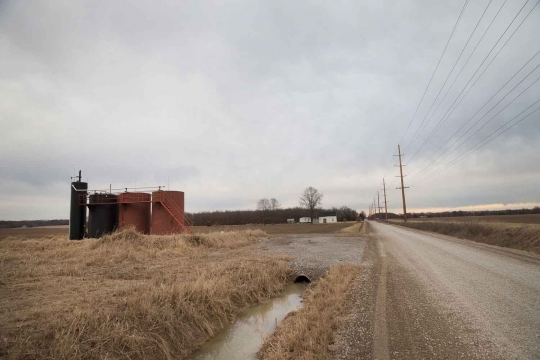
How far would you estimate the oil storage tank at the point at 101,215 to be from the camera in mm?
25625

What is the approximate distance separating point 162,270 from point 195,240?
31.9ft

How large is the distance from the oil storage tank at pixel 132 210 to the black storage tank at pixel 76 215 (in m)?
3.20

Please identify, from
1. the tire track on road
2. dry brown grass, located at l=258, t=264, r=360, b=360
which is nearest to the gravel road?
the tire track on road

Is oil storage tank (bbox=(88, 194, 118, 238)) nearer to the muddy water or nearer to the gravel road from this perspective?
the muddy water

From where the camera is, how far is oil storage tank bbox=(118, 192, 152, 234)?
1050 inches

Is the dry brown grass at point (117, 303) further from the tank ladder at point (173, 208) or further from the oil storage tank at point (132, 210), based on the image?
the tank ladder at point (173, 208)

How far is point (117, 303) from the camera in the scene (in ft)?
23.6

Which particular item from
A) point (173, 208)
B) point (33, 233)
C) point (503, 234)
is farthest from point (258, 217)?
point (503, 234)

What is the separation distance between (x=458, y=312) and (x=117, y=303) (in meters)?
7.66

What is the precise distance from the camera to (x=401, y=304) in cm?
750

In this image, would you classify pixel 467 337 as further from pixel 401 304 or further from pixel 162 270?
pixel 162 270

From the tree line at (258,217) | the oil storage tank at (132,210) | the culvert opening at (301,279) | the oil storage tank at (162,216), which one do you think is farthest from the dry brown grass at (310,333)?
the tree line at (258,217)

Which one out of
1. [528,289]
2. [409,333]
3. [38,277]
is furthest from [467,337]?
[38,277]

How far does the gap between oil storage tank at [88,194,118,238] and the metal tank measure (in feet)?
4.45
